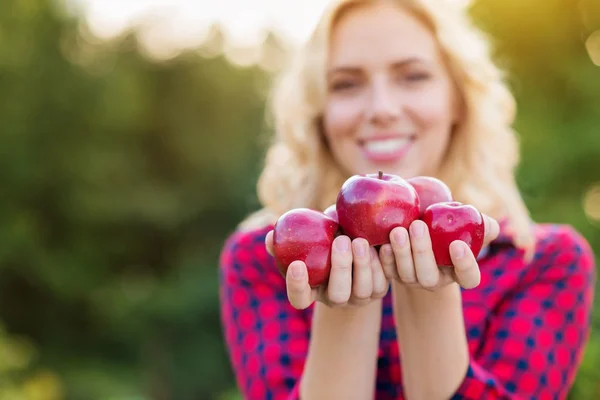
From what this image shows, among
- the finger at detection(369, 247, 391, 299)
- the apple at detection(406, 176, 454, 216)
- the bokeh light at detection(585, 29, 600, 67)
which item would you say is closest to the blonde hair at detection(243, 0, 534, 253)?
the apple at detection(406, 176, 454, 216)

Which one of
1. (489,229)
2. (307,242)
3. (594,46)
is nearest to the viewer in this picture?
(307,242)

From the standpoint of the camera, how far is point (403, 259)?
5.29 ft

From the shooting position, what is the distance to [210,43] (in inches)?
696

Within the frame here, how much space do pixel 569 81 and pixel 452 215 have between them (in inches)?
227

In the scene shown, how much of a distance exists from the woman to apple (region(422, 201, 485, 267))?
2.5 inches

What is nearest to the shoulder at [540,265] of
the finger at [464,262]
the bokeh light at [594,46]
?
the finger at [464,262]

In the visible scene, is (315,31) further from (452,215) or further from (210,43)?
(210,43)

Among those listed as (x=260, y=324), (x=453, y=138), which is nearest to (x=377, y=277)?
(x=260, y=324)

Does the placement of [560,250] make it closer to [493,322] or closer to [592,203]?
[493,322]

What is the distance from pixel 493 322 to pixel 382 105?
74 cm

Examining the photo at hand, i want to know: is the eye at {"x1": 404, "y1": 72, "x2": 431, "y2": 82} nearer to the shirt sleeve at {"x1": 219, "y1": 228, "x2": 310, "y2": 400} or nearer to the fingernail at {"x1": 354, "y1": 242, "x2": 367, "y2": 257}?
the shirt sleeve at {"x1": 219, "y1": 228, "x2": 310, "y2": 400}

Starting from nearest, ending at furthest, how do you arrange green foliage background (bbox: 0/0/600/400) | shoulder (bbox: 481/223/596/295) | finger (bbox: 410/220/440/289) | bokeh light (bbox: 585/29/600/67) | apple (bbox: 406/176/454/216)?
finger (bbox: 410/220/440/289) < apple (bbox: 406/176/454/216) < shoulder (bbox: 481/223/596/295) < bokeh light (bbox: 585/29/600/67) < green foliage background (bbox: 0/0/600/400)

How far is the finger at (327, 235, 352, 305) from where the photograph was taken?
1.63m

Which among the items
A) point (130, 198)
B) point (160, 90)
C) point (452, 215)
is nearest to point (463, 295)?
point (452, 215)
